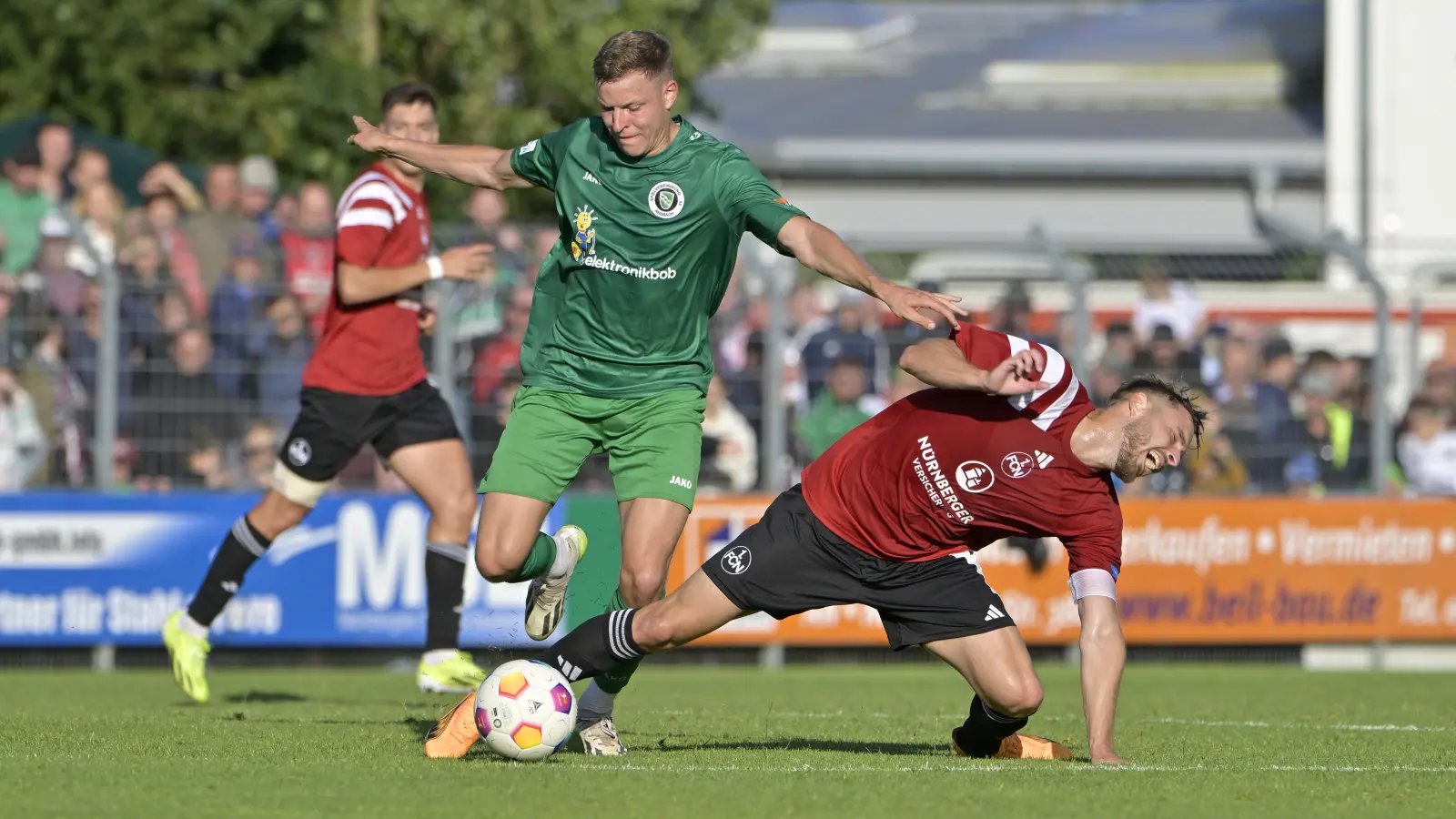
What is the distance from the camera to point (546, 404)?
7789 mm

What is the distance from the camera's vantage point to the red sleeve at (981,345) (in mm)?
6836

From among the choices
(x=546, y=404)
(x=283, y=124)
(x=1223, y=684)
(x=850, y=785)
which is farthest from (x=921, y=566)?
(x=283, y=124)

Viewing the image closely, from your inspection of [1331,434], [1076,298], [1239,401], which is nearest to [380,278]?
[1076,298]

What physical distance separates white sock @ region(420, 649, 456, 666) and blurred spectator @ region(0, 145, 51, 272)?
20.6 feet

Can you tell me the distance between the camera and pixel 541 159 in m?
7.82

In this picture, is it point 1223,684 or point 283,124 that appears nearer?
point 1223,684

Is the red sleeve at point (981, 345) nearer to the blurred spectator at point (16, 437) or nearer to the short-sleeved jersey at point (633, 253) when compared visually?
the short-sleeved jersey at point (633, 253)

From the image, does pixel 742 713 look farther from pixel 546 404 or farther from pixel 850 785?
pixel 850 785

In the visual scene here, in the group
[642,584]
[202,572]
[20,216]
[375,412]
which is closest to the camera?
[642,584]

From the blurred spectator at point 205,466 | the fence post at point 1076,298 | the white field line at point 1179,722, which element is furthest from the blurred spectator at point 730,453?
the white field line at point 1179,722

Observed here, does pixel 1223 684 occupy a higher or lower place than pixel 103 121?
lower

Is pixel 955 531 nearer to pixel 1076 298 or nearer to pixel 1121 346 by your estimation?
pixel 1076 298

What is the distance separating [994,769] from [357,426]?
4060 mm

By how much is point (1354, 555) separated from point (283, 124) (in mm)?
10903
